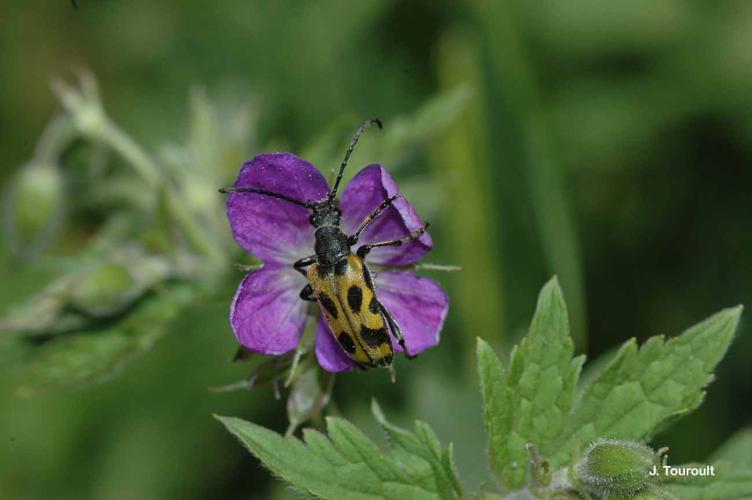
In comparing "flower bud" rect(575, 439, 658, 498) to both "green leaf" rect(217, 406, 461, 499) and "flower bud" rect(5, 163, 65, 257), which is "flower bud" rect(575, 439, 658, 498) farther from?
"flower bud" rect(5, 163, 65, 257)

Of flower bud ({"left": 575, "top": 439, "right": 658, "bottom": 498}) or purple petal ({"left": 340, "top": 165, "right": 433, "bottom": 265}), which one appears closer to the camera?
flower bud ({"left": 575, "top": 439, "right": 658, "bottom": 498})

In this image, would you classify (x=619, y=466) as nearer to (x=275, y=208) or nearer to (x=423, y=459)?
(x=423, y=459)

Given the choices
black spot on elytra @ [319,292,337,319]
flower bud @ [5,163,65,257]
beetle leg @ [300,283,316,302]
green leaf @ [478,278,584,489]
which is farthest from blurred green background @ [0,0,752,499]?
green leaf @ [478,278,584,489]

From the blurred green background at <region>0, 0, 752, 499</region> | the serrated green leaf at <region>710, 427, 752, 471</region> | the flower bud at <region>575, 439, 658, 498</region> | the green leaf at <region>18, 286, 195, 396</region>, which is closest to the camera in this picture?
the flower bud at <region>575, 439, 658, 498</region>

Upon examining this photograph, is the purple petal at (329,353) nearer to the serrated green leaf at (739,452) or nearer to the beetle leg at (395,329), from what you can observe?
the beetle leg at (395,329)

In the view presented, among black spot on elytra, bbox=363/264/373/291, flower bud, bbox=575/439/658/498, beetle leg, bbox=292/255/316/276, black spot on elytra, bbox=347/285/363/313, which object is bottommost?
flower bud, bbox=575/439/658/498
